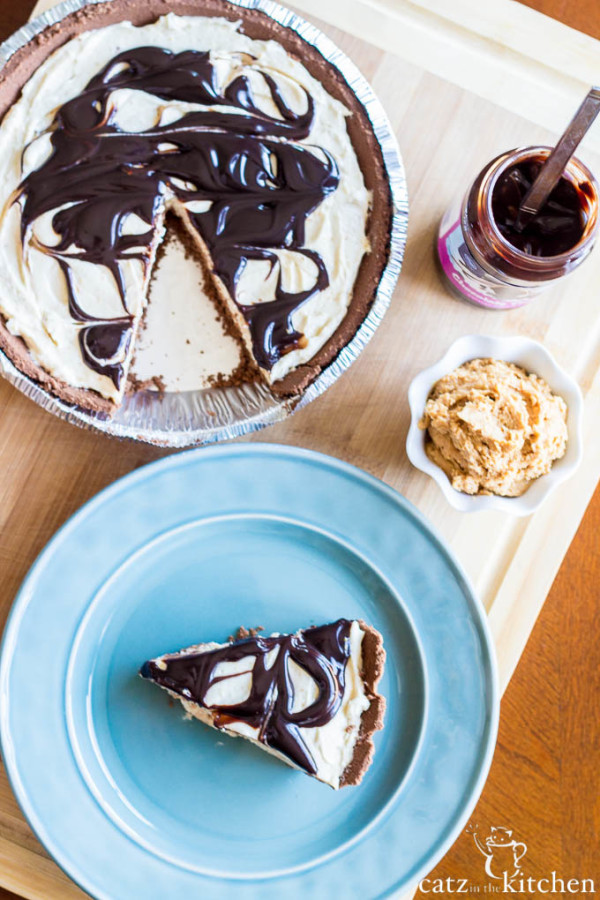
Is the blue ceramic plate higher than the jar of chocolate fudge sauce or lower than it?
lower

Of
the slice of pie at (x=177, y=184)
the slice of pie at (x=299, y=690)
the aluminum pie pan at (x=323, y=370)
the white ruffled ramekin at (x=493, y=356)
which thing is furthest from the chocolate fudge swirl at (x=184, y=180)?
the slice of pie at (x=299, y=690)

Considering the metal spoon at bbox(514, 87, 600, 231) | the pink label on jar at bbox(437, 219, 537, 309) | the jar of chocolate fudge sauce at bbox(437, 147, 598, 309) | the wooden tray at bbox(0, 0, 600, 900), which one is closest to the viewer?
the metal spoon at bbox(514, 87, 600, 231)

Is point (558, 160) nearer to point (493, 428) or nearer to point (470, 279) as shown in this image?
point (470, 279)

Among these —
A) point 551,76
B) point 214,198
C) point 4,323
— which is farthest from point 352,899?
point 551,76

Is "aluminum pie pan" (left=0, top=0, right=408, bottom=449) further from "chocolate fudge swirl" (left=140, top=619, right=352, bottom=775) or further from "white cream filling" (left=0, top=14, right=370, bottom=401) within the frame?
"chocolate fudge swirl" (left=140, top=619, right=352, bottom=775)

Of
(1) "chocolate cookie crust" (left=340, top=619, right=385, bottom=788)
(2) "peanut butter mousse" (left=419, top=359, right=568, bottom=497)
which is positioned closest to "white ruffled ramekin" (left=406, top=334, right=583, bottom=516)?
(2) "peanut butter mousse" (left=419, top=359, right=568, bottom=497)

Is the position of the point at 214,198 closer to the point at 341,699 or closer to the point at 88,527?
the point at 88,527

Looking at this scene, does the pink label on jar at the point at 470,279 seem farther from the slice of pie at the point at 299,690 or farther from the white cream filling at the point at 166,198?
the slice of pie at the point at 299,690
